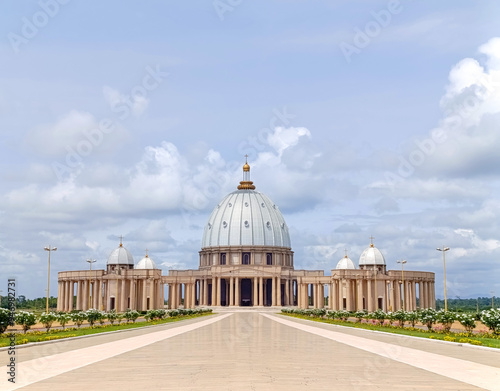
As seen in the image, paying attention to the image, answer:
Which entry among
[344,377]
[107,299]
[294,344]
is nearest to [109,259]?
[107,299]

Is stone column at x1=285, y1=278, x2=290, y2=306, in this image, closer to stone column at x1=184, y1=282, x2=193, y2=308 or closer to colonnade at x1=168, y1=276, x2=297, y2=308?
colonnade at x1=168, y1=276, x2=297, y2=308

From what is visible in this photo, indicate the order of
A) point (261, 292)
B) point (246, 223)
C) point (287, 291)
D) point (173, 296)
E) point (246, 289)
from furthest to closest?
point (246, 289), point (246, 223), point (287, 291), point (173, 296), point (261, 292)

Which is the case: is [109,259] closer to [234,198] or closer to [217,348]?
[234,198]

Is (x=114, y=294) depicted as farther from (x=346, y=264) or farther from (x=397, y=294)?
(x=397, y=294)

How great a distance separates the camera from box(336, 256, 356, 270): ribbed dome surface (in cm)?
12438

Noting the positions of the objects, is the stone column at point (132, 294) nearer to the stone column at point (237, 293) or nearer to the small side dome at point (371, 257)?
the stone column at point (237, 293)

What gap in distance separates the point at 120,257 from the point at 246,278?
2631cm

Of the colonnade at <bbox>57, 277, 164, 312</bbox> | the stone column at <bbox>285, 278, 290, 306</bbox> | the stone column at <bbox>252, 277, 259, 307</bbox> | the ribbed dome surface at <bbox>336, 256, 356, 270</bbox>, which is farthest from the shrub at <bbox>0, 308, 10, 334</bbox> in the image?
the stone column at <bbox>285, 278, 290, 306</bbox>

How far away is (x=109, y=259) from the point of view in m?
127

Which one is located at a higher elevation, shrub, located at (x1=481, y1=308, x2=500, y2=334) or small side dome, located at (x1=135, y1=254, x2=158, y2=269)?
small side dome, located at (x1=135, y1=254, x2=158, y2=269)

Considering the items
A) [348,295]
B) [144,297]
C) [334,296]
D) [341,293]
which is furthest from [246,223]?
[348,295]

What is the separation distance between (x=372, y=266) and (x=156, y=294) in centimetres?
4160

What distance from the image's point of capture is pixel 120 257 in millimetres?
126625

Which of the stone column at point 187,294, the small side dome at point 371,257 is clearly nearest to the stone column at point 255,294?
the stone column at point 187,294
